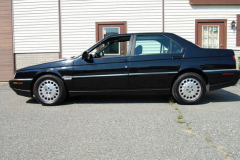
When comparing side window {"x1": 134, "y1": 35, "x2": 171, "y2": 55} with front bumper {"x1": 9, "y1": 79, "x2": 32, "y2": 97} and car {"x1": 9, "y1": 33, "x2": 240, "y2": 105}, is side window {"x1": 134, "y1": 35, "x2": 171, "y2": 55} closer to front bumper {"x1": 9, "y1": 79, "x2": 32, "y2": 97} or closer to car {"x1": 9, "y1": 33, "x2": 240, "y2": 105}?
car {"x1": 9, "y1": 33, "x2": 240, "y2": 105}

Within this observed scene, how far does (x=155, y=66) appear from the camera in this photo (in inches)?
211

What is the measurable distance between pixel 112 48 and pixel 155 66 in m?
1.16

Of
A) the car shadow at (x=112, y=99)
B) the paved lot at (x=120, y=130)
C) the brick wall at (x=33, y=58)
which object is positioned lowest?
the paved lot at (x=120, y=130)

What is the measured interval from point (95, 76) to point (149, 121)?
1.74 meters

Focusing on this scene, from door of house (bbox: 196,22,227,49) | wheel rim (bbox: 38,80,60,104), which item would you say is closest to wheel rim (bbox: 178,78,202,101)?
wheel rim (bbox: 38,80,60,104)

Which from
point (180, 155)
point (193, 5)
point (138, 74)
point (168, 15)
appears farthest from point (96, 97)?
point (193, 5)

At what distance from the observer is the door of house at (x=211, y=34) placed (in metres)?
10.2

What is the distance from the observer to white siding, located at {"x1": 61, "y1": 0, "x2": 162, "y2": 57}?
10125 mm

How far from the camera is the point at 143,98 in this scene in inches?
248

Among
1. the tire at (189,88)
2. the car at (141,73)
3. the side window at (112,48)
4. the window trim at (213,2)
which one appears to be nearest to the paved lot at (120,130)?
the tire at (189,88)

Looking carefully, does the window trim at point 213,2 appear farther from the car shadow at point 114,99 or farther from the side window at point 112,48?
the side window at point 112,48

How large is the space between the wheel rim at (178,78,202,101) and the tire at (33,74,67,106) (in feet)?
8.33

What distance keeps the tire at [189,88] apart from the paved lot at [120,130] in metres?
0.24

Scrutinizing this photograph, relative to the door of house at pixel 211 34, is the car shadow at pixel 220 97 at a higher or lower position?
lower
